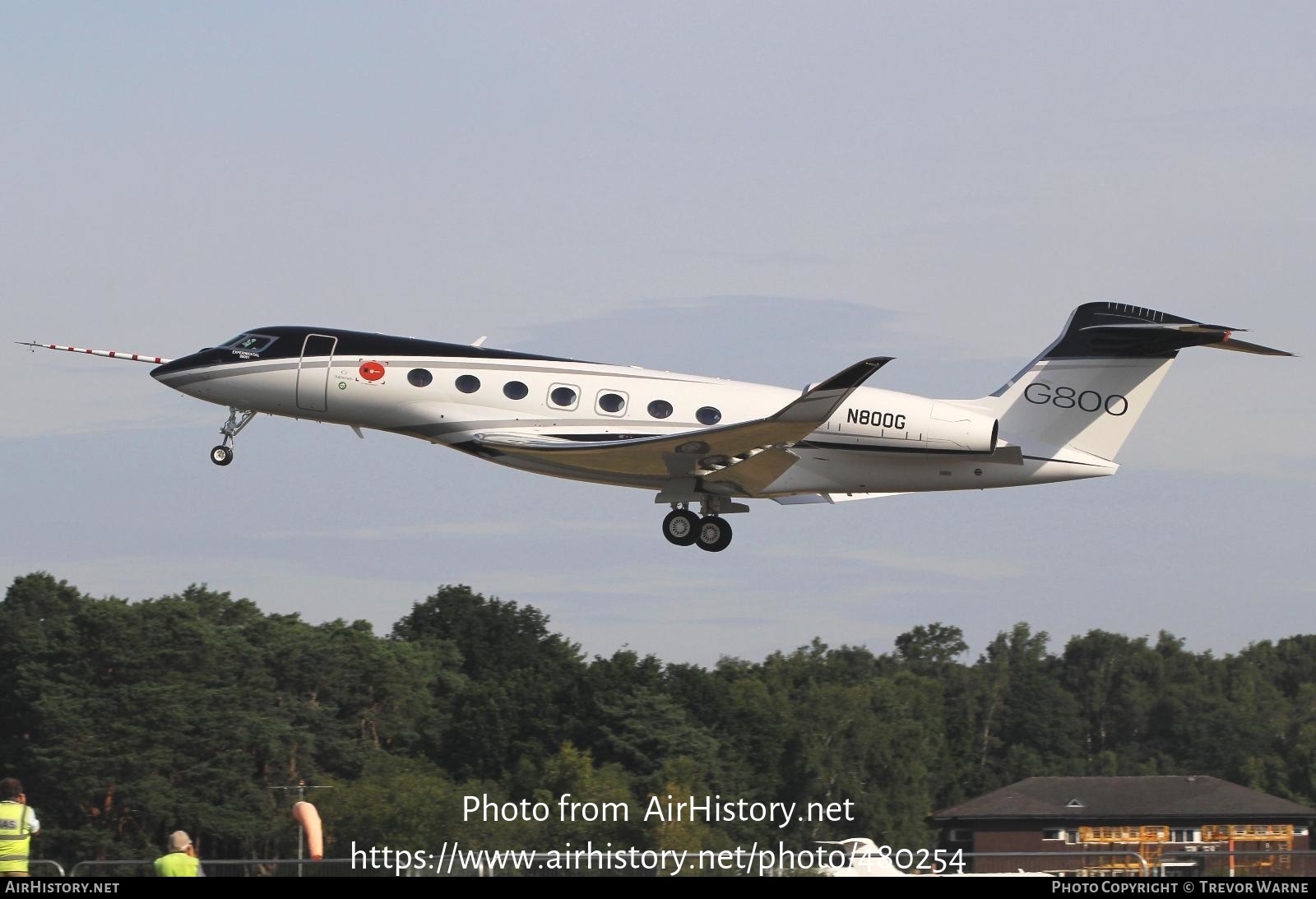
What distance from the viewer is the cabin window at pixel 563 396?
27.4 m

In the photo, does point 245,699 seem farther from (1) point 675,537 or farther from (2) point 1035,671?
(2) point 1035,671

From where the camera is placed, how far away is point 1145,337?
94.0 ft

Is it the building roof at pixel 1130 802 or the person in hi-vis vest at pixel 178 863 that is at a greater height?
the person in hi-vis vest at pixel 178 863

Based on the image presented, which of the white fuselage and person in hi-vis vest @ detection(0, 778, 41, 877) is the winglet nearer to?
the white fuselage

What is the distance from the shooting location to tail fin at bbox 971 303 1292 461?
94.3ft

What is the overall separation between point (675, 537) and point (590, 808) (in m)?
25.7

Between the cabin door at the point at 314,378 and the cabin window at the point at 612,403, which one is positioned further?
the cabin door at the point at 314,378

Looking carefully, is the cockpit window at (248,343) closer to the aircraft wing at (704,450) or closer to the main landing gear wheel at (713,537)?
the aircraft wing at (704,450)

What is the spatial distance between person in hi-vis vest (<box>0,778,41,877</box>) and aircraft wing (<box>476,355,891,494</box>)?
13121mm

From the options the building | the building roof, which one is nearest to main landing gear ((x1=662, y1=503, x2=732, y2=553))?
the building

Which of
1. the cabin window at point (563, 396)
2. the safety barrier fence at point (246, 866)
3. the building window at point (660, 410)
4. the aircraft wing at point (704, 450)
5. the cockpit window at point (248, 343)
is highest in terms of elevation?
the cockpit window at point (248, 343)

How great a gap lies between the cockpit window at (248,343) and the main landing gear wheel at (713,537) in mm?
7921

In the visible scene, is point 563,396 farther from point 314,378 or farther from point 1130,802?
point 1130,802

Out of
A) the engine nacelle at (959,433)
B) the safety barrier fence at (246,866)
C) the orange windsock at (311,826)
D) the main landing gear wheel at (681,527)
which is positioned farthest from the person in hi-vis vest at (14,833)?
the engine nacelle at (959,433)
